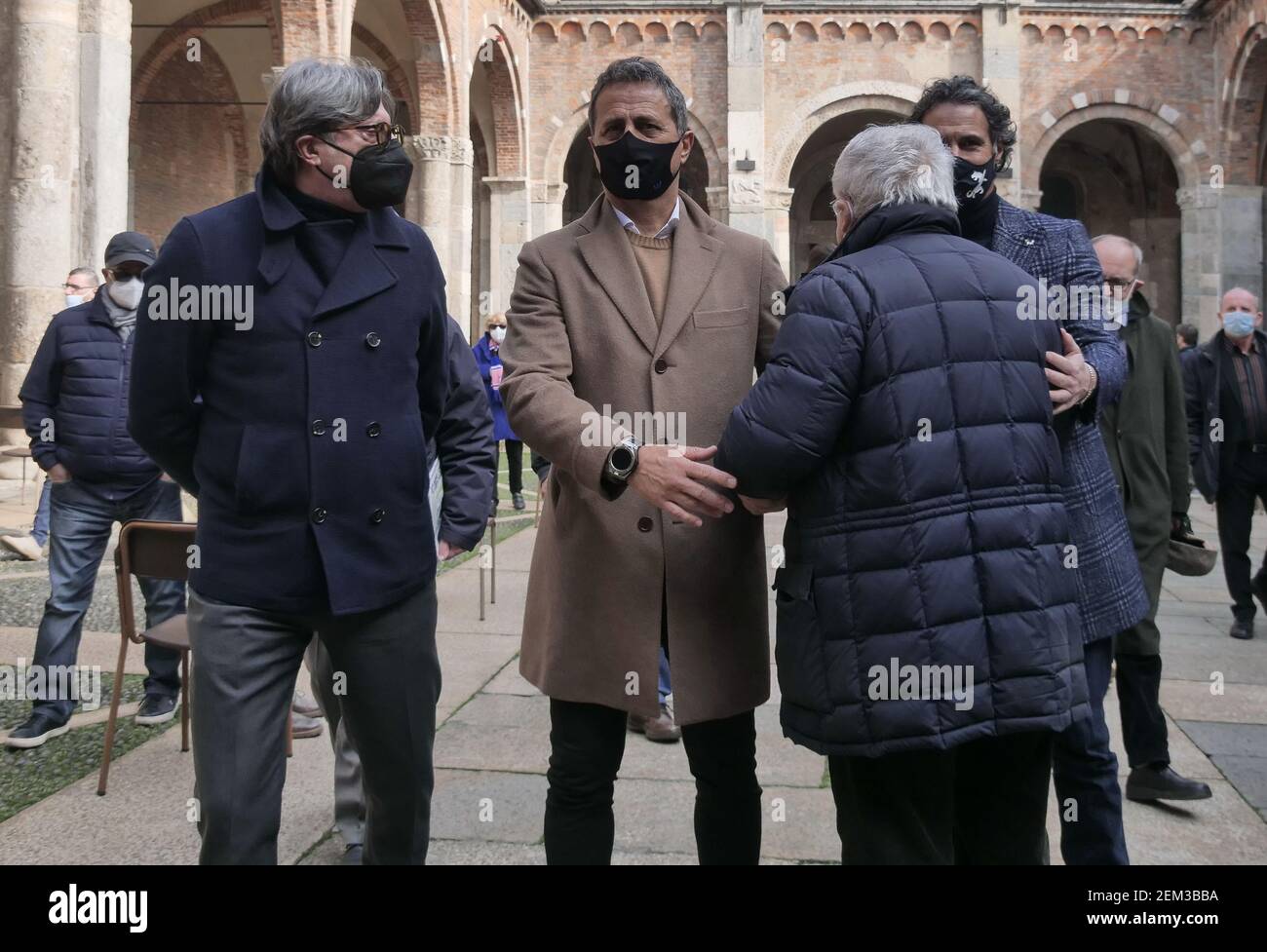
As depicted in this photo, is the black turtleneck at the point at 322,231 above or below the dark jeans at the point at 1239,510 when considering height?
above

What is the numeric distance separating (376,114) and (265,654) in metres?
1.13

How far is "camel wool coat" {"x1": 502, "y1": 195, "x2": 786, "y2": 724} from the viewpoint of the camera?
250cm

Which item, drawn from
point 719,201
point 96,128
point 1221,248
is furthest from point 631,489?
point 1221,248

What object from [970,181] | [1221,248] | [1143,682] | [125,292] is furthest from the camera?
[1221,248]

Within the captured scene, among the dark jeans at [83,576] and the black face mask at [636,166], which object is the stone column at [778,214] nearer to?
the dark jeans at [83,576]

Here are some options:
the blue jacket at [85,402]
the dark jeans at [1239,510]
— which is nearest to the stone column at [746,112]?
the dark jeans at [1239,510]

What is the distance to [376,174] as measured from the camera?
2289 millimetres

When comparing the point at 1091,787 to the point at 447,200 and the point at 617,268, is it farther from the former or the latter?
the point at 447,200

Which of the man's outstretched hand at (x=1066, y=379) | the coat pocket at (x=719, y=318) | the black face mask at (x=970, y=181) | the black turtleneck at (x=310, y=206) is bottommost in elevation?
the man's outstretched hand at (x=1066, y=379)

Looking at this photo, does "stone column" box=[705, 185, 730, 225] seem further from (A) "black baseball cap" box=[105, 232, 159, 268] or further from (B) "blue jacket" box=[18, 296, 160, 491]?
(B) "blue jacket" box=[18, 296, 160, 491]

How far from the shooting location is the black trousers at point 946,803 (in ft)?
7.09

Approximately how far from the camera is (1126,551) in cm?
275

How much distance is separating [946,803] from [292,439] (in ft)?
4.85
